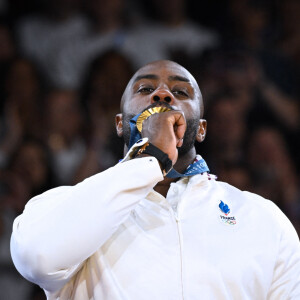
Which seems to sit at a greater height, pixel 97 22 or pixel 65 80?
pixel 97 22

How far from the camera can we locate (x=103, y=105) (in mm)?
4312

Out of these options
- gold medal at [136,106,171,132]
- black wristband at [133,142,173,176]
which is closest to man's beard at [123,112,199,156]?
gold medal at [136,106,171,132]

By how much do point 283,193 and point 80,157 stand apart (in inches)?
54.1

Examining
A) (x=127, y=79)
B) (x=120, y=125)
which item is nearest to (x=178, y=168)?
(x=120, y=125)

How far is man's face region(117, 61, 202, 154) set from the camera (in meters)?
2.09

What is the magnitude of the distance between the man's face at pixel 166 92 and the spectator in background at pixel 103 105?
181 centimetres

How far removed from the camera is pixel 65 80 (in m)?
4.38

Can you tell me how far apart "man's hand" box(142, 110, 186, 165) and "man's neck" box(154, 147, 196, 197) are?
0.29 m

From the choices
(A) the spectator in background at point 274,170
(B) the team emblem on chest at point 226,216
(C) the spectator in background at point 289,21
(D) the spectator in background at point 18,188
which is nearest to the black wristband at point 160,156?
(B) the team emblem on chest at point 226,216

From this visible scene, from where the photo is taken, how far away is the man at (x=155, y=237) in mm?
1633

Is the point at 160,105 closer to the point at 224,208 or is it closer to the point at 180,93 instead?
the point at 180,93

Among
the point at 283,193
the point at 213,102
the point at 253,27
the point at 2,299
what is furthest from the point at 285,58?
the point at 2,299

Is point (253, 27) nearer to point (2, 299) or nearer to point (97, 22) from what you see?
point (97, 22)

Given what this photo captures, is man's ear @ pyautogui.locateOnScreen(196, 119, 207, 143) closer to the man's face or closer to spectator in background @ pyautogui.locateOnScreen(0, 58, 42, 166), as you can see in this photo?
the man's face
